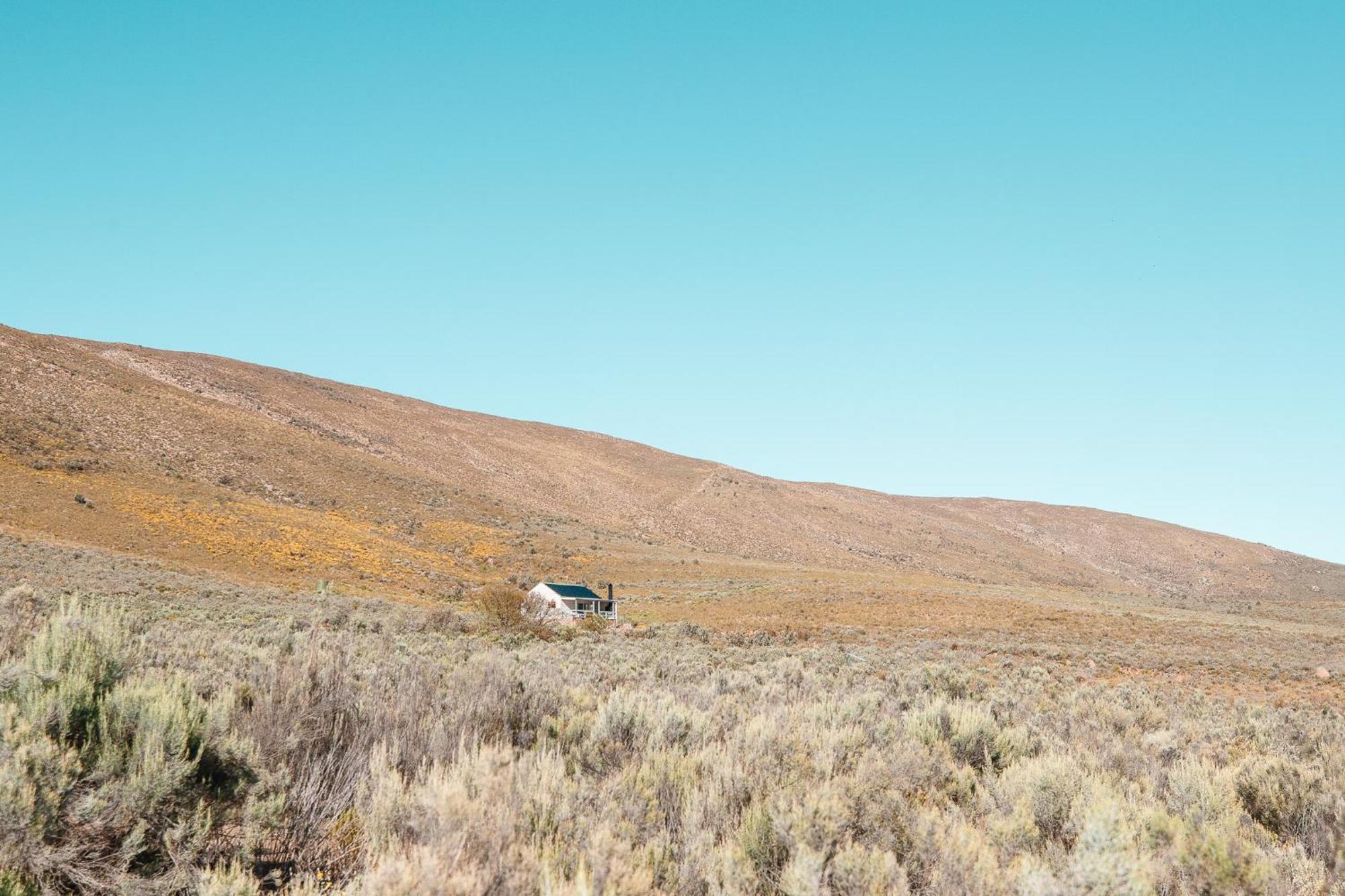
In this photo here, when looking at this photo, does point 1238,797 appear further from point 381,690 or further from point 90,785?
point 90,785

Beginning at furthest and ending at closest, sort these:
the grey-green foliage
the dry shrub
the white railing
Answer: the white railing < the dry shrub < the grey-green foliage

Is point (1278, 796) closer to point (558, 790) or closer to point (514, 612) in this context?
point (558, 790)

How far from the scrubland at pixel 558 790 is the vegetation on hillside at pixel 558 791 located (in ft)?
0.06

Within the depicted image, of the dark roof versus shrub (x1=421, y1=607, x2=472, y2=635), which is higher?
shrub (x1=421, y1=607, x2=472, y2=635)

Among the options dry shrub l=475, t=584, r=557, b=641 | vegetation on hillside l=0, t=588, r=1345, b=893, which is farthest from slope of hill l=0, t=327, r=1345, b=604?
vegetation on hillside l=0, t=588, r=1345, b=893

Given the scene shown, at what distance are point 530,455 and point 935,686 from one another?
86.5 m

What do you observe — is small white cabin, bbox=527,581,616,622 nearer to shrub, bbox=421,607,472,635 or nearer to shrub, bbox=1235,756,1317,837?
shrub, bbox=421,607,472,635

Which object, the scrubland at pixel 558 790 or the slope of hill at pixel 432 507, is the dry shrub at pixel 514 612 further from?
the slope of hill at pixel 432 507

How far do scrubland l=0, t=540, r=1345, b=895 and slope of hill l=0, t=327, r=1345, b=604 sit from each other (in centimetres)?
3499

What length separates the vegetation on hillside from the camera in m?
3.29

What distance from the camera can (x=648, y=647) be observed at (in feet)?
66.4

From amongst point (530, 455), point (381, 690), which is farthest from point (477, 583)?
point (530, 455)

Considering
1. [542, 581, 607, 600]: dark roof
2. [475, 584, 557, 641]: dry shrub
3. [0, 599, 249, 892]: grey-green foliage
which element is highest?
[0, 599, 249, 892]: grey-green foliage

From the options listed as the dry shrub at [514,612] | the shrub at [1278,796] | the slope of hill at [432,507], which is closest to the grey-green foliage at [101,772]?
the shrub at [1278,796]
